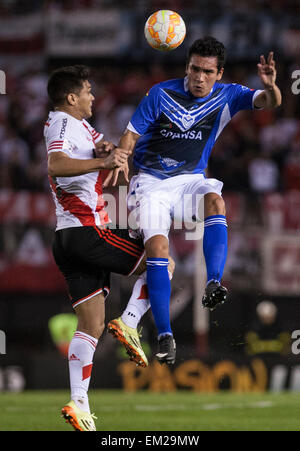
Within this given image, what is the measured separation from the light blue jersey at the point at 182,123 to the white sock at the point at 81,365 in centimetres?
148

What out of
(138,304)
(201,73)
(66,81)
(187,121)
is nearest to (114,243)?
(138,304)

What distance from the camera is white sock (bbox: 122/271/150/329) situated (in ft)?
25.1

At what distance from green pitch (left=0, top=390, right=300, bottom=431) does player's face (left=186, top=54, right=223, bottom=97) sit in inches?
135

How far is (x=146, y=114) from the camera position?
7.57 m

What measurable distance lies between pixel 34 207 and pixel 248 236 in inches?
139

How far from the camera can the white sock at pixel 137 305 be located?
7.65m

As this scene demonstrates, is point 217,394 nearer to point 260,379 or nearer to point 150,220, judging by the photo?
point 260,379

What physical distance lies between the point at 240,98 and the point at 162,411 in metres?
4.75

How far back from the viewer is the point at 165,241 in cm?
742

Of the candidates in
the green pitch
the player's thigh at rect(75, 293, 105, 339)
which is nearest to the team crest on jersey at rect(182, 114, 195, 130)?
the player's thigh at rect(75, 293, 105, 339)

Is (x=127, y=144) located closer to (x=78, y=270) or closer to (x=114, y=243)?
(x=114, y=243)

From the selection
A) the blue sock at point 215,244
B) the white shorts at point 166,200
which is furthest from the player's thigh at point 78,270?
the blue sock at point 215,244

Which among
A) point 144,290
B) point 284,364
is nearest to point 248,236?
point 284,364
